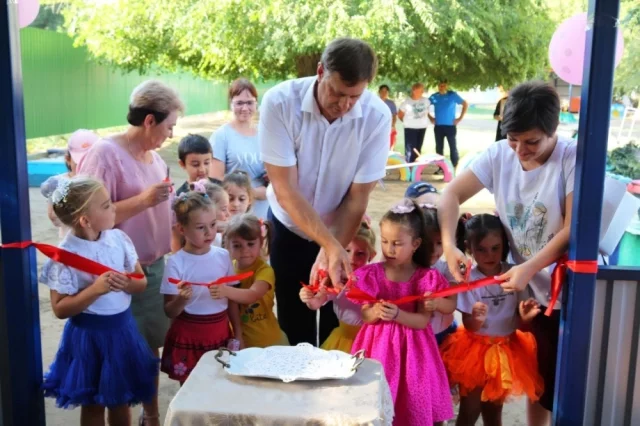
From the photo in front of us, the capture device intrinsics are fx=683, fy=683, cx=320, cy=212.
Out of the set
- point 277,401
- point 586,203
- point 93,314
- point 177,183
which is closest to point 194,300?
point 93,314

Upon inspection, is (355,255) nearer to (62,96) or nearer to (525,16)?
(525,16)

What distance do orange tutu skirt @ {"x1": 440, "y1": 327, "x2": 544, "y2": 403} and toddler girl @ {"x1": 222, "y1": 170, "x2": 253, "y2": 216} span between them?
1718mm

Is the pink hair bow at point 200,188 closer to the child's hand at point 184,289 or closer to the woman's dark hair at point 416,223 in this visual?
the child's hand at point 184,289

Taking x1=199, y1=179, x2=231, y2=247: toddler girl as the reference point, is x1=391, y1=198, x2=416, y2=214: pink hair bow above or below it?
above

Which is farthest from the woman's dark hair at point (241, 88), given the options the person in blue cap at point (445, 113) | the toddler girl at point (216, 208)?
the person in blue cap at point (445, 113)

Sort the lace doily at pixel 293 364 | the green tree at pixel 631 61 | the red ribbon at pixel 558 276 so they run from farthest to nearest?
the green tree at pixel 631 61 → the red ribbon at pixel 558 276 → the lace doily at pixel 293 364

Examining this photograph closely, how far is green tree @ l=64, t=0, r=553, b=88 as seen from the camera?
37.0 feet

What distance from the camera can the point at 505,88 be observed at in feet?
41.4

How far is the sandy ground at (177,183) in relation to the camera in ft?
12.0

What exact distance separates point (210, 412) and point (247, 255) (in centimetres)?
143

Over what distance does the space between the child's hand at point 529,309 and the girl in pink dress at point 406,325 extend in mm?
298

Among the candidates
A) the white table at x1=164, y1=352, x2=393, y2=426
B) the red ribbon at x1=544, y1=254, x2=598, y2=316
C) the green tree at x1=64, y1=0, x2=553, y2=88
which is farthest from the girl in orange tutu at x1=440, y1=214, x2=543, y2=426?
the green tree at x1=64, y1=0, x2=553, y2=88

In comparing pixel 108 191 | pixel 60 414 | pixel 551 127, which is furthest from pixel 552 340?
pixel 60 414

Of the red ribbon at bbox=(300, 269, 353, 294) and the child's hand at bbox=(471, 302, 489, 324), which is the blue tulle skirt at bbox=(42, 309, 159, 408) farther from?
the child's hand at bbox=(471, 302, 489, 324)
